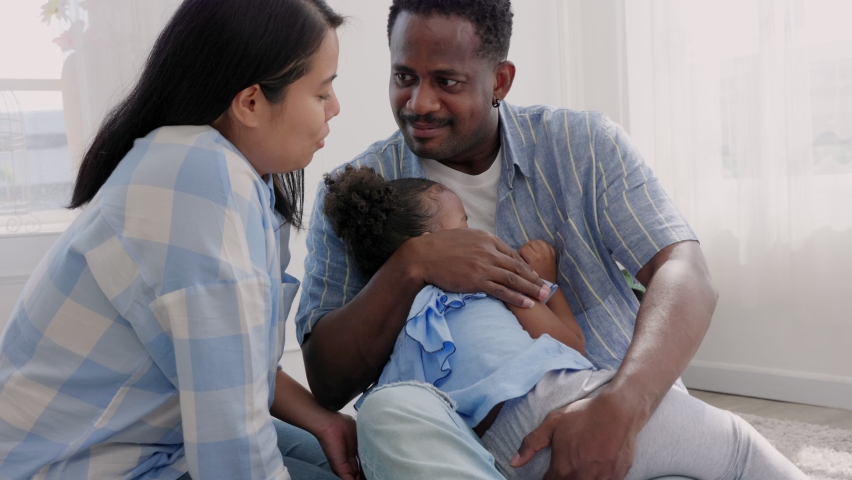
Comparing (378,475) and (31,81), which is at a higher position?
(31,81)

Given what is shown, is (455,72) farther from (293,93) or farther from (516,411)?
(516,411)

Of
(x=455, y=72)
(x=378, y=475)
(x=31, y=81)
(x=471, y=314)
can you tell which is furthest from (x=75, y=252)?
(x=31, y=81)

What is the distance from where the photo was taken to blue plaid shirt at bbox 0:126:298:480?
0.88 metres

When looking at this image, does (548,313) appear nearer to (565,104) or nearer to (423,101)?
(423,101)

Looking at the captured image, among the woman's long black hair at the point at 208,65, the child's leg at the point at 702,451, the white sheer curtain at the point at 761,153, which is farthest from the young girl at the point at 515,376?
the white sheer curtain at the point at 761,153

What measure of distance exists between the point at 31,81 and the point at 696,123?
2443mm

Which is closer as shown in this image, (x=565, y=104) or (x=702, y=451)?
(x=702, y=451)

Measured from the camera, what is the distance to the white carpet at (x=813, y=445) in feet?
7.31

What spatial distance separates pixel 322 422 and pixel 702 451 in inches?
22.6

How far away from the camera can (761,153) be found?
299 cm

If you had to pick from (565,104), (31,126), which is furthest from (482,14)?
(565,104)

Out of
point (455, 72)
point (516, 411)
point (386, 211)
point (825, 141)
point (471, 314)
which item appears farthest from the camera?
point (825, 141)

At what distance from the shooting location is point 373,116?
3.05 meters

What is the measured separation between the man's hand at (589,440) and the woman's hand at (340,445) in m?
0.27
